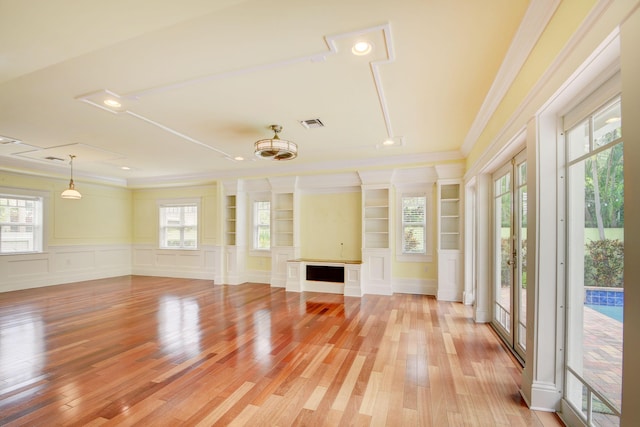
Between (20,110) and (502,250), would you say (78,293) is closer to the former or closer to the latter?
(20,110)

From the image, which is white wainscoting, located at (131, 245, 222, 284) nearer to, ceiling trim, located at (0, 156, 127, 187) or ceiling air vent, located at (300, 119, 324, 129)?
ceiling trim, located at (0, 156, 127, 187)

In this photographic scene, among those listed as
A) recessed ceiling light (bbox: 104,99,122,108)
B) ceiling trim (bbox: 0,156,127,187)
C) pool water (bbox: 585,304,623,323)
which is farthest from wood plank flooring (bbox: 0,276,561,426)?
ceiling trim (bbox: 0,156,127,187)

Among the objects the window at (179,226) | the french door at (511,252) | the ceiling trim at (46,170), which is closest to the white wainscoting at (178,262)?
the window at (179,226)

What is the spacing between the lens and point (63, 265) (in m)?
7.38

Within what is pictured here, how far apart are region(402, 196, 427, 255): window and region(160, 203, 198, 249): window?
574cm

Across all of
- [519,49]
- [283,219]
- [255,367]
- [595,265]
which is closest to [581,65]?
[519,49]

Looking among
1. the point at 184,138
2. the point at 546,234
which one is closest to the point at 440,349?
the point at 546,234

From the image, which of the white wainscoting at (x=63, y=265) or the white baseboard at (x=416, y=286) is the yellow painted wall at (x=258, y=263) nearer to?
the white baseboard at (x=416, y=286)

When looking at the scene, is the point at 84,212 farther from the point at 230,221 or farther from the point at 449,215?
the point at 449,215

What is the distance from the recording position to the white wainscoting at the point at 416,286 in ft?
19.4

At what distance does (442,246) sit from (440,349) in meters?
2.87

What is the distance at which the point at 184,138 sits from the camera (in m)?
4.65

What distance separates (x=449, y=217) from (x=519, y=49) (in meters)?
3.98

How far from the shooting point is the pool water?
158cm
